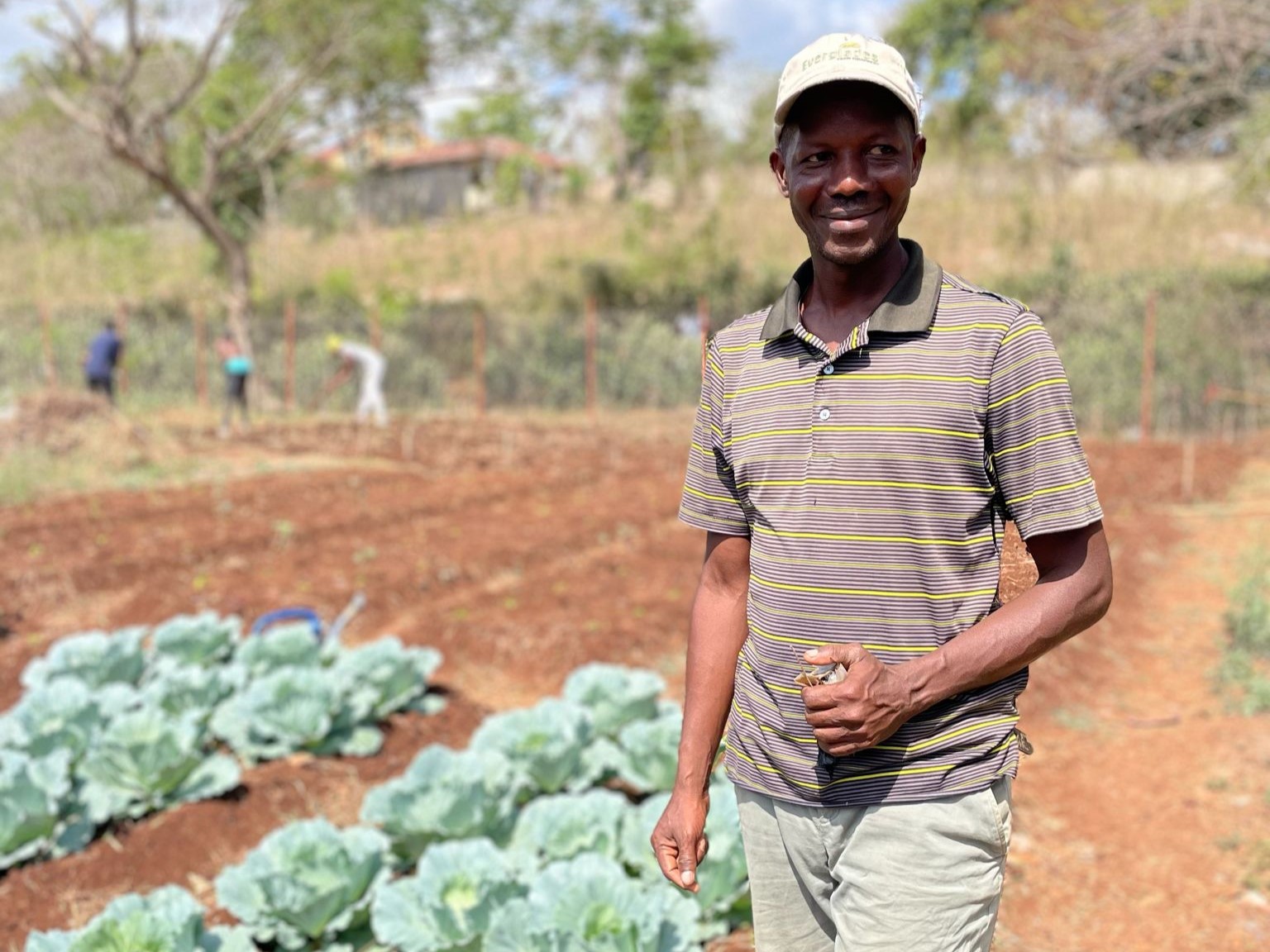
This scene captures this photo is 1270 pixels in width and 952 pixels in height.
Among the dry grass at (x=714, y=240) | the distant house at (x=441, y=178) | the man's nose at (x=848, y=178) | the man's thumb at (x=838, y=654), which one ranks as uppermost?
the distant house at (x=441, y=178)

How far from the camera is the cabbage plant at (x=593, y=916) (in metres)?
2.49

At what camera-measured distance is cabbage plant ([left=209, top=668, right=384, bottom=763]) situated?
4129 millimetres

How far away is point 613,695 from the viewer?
4113 mm

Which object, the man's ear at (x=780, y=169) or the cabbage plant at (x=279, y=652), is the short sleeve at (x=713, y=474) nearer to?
the man's ear at (x=780, y=169)

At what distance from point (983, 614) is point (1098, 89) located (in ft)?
40.7

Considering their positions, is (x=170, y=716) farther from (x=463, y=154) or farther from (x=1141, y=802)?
(x=463, y=154)

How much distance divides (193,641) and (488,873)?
8.76ft

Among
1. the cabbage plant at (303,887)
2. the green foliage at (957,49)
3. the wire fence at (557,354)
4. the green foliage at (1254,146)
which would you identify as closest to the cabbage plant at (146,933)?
the cabbage plant at (303,887)

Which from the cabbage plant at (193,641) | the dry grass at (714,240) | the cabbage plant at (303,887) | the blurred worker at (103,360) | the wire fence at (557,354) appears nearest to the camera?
the cabbage plant at (303,887)

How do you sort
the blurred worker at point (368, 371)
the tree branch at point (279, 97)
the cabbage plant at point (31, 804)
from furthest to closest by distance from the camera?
the tree branch at point (279, 97), the blurred worker at point (368, 371), the cabbage plant at point (31, 804)

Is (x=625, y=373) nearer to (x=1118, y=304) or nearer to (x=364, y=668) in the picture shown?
(x=1118, y=304)

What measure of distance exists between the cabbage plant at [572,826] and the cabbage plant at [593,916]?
37cm

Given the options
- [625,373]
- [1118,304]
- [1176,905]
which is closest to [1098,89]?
[1118,304]

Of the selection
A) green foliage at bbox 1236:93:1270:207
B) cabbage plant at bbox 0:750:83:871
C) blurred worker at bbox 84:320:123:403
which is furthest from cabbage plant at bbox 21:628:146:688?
green foliage at bbox 1236:93:1270:207
